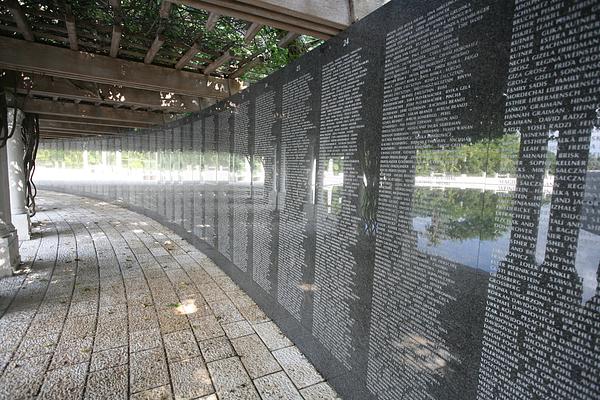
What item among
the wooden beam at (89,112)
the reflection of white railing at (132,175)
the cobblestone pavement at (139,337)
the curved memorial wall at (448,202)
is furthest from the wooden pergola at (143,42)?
the cobblestone pavement at (139,337)

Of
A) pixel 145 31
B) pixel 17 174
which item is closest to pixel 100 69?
pixel 145 31

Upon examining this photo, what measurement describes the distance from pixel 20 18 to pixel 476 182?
5140mm

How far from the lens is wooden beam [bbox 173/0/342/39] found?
8.22 ft

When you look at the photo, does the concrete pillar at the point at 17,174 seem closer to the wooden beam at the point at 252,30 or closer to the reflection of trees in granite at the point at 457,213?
the wooden beam at the point at 252,30

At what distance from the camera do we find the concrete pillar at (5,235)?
459 centimetres

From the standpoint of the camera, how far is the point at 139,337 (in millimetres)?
3078

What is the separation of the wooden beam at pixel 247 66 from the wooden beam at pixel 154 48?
1380 millimetres

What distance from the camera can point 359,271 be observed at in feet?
7.16

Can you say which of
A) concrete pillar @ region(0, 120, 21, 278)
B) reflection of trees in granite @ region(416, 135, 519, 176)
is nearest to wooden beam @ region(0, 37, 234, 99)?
concrete pillar @ region(0, 120, 21, 278)

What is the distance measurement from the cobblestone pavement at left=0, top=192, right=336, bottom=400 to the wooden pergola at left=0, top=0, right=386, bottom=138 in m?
3.11

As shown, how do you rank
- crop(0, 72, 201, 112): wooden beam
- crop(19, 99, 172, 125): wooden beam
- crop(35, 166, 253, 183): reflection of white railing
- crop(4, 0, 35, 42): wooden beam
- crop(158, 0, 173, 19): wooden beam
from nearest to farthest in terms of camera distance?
crop(158, 0, 173, 19): wooden beam, crop(4, 0, 35, 42): wooden beam, crop(35, 166, 253, 183): reflection of white railing, crop(0, 72, 201, 112): wooden beam, crop(19, 99, 172, 125): wooden beam

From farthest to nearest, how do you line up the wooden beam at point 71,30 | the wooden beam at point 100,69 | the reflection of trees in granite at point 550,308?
the wooden beam at point 100,69
the wooden beam at point 71,30
the reflection of trees in granite at point 550,308

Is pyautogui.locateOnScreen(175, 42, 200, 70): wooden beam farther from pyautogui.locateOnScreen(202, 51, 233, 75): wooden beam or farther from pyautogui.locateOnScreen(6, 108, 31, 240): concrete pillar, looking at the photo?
pyautogui.locateOnScreen(6, 108, 31, 240): concrete pillar

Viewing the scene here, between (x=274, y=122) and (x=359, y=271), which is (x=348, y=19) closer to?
(x=274, y=122)
